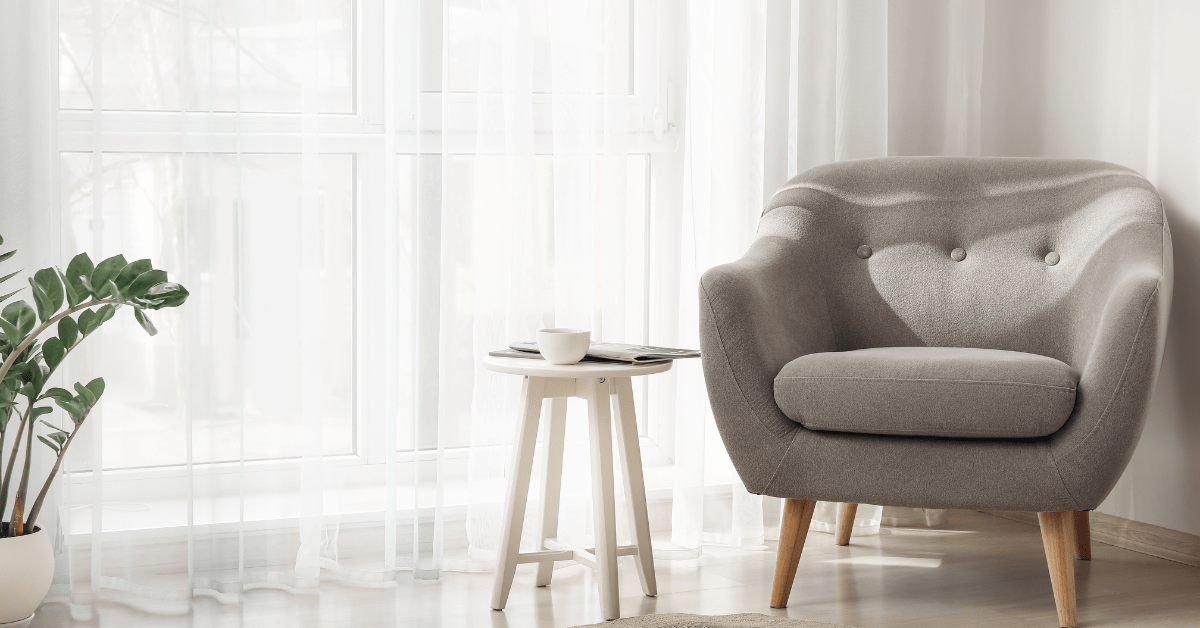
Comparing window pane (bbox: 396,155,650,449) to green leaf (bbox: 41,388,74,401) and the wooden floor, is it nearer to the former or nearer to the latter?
the wooden floor

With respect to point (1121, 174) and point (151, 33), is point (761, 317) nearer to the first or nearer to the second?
point (1121, 174)

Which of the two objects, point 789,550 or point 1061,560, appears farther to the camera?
point 789,550


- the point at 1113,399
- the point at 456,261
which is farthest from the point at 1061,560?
the point at 456,261

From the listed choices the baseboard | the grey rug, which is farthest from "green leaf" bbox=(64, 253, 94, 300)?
the baseboard

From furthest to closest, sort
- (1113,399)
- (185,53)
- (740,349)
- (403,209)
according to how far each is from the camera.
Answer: (403,209), (185,53), (740,349), (1113,399)

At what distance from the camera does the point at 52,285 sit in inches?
69.4

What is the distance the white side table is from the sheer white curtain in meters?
0.29

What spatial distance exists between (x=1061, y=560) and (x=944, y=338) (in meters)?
0.57

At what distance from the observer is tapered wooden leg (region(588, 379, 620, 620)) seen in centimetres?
184

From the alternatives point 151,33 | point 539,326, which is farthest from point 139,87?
point 539,326

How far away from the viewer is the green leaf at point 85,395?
5.82ft

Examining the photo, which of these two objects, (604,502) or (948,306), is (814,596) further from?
(948,306)

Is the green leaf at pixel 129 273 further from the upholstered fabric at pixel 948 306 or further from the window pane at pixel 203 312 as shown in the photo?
the upholstered fabric at pixel 948 306

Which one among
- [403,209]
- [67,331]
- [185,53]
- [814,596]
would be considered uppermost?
[185,53]
